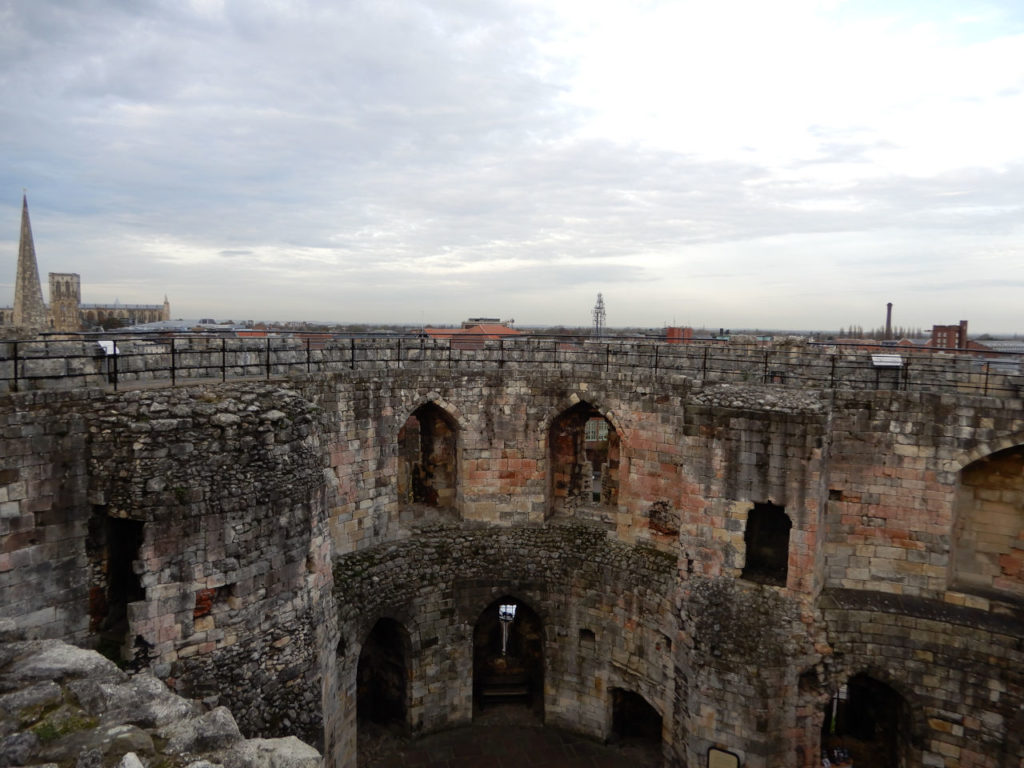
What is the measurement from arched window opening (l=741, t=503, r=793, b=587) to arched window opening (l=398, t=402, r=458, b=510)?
225 inches

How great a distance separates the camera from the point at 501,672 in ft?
45.8

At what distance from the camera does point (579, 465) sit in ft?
45.3

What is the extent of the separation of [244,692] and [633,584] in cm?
687

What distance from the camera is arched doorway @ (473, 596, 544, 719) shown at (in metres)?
13.6

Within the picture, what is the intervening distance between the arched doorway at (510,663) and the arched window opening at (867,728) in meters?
5.51

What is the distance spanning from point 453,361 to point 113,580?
22.1 ft

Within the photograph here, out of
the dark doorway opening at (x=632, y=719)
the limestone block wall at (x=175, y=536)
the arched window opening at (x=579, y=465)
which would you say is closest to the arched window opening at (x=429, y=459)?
the arched window opening at (x=579, y=465)

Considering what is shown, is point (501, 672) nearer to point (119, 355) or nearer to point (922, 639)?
point (922, 639)

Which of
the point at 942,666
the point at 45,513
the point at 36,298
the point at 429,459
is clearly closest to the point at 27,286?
the point at 36,298

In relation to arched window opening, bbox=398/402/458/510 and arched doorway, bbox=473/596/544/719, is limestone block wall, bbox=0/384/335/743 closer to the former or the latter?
arched window opening, bbox=398/402/458/510

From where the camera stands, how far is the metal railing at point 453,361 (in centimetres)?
752

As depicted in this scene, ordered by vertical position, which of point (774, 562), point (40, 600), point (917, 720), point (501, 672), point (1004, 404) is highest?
point (1004, 404)

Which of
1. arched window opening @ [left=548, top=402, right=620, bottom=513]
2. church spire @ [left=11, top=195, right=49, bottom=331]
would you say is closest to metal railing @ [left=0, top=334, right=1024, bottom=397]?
arched window opening @ [left=548, top=402, right=620, bottom=513]

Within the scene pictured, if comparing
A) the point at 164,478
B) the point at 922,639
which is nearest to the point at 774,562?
the point at 922,639
